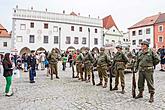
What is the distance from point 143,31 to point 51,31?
84.5 feet

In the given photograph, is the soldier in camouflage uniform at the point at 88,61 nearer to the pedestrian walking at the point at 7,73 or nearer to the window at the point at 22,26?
the pedestrian walking at the point at 7,73

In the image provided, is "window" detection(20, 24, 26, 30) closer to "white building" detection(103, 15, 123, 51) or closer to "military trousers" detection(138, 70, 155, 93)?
"white building" detection(103, 15, 123, 51)

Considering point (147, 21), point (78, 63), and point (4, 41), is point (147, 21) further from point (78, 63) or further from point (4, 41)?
point (78, 63)

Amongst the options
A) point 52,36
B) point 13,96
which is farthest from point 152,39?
point 13,96

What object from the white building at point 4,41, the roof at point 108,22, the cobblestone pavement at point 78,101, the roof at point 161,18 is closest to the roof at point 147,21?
the roof at point 161,18

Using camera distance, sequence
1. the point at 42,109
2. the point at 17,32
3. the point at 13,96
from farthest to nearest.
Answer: the point at 17,32 → the point at 13,96 → the point at 42,109

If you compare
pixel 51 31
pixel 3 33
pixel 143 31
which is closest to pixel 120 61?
pixel 51 31

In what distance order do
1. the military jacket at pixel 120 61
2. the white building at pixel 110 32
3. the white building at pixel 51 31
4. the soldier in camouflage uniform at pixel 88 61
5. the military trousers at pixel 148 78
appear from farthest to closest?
the white building at pixel 110 32, the white building at pixel 51 31, the soldier in camouflage uniform at pixel 88 61, the military jacket at pixel 120 61, the military trousers at pixel 148 78

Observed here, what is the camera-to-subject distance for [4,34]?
57062 mm

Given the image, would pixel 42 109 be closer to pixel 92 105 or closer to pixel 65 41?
pixel 92 105

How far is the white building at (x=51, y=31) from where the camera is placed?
151ft

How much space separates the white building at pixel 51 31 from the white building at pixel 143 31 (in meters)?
13.1

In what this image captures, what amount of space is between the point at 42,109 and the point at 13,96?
2650mm

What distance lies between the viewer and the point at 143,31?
6188 cm
